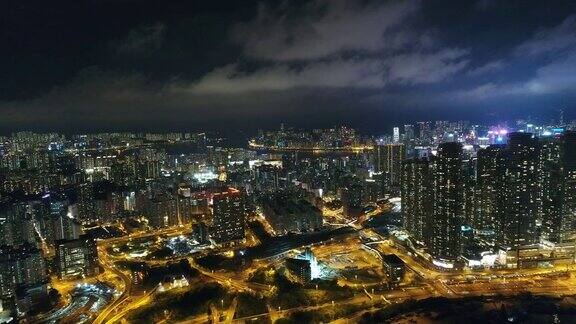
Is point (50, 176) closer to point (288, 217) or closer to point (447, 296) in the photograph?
point (288, 217)

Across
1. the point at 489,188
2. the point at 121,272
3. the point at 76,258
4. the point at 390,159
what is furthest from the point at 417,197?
the point at 390,159

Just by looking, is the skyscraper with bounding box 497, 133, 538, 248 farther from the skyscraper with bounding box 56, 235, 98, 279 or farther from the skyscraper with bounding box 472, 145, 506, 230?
the skyscraper with bounding box 56, 235, 98, 279

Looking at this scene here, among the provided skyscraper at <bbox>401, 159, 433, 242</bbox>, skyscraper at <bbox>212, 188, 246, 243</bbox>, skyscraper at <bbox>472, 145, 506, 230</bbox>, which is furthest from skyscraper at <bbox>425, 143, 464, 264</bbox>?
skyscraper at <bbox>212, 188, 246, 243</bbox>

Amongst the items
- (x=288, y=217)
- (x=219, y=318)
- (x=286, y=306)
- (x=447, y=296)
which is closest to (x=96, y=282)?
(x=219, y=318)

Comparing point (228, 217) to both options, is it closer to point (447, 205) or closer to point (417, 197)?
point (417, 197)

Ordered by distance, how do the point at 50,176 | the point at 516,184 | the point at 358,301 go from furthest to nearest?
the point at 50,176 < the point at 516,184 < the point at 358,301

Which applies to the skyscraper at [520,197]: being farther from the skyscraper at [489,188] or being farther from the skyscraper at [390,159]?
the skyscraper at [390,159]
